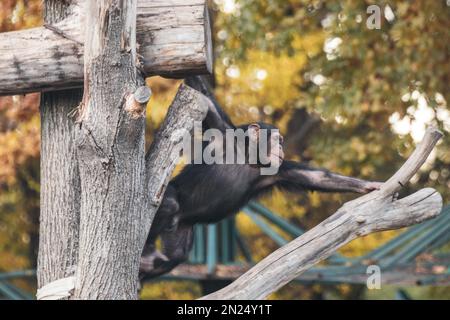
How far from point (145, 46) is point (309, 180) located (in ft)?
6.33

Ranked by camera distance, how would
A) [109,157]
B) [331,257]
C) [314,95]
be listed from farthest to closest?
[314,95], [331,257], [109,157]

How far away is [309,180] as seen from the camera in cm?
622

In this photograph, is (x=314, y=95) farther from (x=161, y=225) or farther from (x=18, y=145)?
(x=161, y=225)

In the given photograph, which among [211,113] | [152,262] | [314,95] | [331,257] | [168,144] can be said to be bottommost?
[331,257]

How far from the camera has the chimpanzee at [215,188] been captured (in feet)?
20.4

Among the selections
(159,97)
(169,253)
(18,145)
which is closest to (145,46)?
(169,253)

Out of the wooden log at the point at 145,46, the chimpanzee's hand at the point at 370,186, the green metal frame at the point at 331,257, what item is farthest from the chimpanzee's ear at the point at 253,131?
the green metal frame at the point at 331,257

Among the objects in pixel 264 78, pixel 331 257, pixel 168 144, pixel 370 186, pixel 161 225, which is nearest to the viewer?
pixel 168 144

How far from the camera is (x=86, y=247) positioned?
453 cm

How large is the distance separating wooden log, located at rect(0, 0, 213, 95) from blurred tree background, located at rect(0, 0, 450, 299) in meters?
4.04

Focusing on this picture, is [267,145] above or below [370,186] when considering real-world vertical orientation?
above

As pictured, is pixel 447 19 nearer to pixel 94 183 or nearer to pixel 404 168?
pixel 404 168

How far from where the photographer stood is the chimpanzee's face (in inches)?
245
